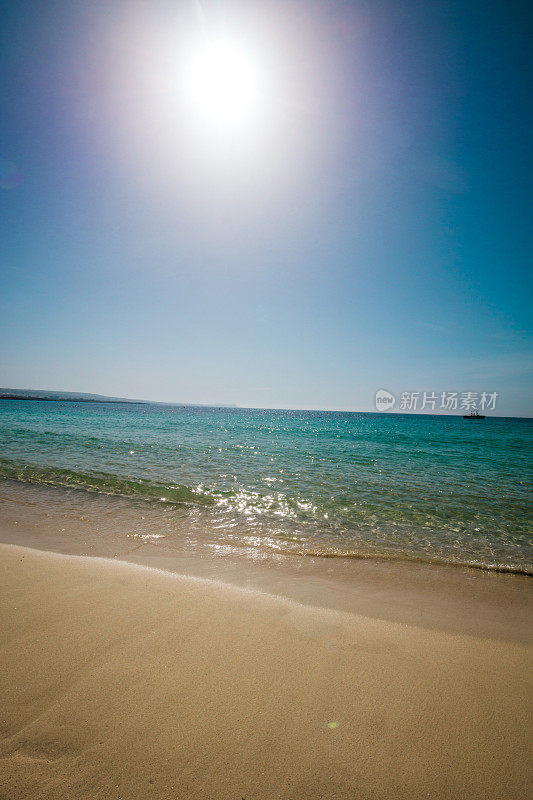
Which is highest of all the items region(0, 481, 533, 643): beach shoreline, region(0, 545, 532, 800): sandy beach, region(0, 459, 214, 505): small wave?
region(0, 545, 532, 800): sandy beach

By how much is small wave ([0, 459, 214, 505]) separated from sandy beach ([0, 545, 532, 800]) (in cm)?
595

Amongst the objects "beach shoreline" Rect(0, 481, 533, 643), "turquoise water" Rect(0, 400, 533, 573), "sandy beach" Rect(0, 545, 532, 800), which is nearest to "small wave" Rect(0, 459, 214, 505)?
"turquoise water" Rect(0, 400, 533, 573)

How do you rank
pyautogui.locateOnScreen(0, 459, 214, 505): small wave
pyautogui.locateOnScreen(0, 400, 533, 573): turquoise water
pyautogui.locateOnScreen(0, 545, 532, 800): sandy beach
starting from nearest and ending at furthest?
pyautogui.locateOnScreen(0, 545, 532, 800): sandy beach → pyautogui.locateOnScreen(0, 400, 533, 573): turquoise water → pyautogui.locateOnScreen(0, 459, 214, 505): small wave

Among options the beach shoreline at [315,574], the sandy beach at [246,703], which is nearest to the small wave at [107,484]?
the beach shoreline at [315,574]

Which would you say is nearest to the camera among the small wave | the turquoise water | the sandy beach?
the sandy beach

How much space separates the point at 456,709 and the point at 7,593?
539cm

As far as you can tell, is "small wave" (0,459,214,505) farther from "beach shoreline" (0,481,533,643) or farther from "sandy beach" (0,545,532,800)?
"sandy beach" (0,545,532,800)

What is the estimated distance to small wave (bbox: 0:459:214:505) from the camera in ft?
34.0

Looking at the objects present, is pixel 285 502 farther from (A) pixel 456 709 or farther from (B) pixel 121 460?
(B) pixel 121 460

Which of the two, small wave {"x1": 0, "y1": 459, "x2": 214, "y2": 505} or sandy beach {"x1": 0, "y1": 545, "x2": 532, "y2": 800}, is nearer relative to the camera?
sandy beach {"x1": 0, "y1": 545, "x2": 532, "y2": 800}

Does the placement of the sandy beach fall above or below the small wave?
above

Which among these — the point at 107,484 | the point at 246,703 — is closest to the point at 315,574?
the point at 246,703

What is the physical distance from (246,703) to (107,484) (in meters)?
10.2

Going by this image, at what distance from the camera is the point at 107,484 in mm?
11461
